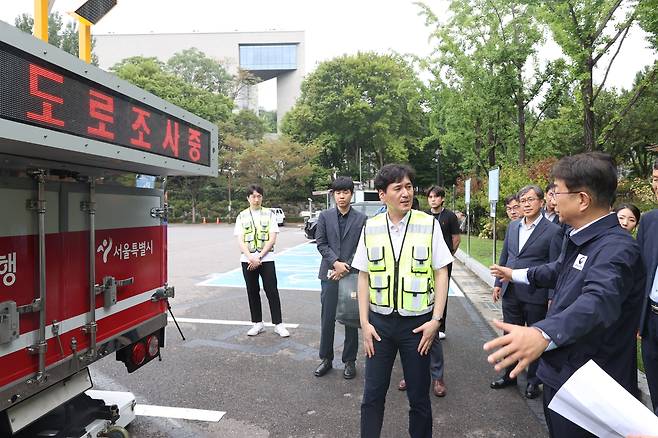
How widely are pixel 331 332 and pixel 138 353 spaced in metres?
1.93

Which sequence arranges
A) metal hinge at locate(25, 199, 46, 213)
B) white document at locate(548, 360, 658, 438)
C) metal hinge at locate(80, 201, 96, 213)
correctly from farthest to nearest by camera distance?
metal hinge at locate(80, 201, 96, 213)
metal hinge at locate(25, 199, 46, 213)
white document at locate(548, 360, 658, 438)

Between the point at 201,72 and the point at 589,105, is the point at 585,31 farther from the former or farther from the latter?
the point at 201,72

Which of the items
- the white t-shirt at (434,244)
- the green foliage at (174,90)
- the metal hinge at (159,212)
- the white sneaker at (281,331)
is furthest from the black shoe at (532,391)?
the green foliage at (174,90)

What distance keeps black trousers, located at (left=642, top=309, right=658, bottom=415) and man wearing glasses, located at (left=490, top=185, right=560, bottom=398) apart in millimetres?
1113

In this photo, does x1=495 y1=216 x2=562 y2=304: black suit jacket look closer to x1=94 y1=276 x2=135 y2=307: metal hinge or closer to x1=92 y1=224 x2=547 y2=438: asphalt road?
x1=92 y1=224 x2=547 y2=438: asphalt road

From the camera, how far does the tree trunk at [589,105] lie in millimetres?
9508

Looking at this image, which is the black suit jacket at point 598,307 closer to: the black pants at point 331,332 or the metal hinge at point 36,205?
the metal hinge at point 36,205

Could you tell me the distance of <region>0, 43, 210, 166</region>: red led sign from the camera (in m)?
1.65

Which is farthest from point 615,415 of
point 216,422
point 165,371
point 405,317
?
point 165,371

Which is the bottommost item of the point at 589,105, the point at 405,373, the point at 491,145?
the point at 405,373

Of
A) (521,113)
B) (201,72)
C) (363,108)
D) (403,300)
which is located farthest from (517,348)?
(201,72)

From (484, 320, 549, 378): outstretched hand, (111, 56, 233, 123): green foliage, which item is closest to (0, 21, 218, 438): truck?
(484, 320, 549, 378): outstretched hand

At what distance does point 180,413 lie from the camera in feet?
11.9

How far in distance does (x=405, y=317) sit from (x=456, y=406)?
1.52 m
